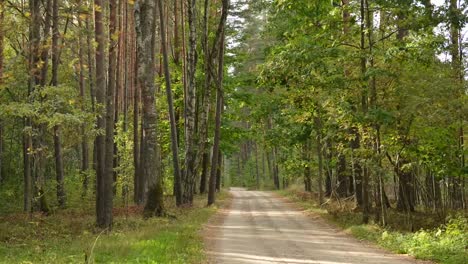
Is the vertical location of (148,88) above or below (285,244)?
above

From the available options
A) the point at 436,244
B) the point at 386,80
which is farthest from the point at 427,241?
the point at 386,80

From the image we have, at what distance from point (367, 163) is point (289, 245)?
417cm

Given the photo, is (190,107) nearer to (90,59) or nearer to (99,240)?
(90,59)

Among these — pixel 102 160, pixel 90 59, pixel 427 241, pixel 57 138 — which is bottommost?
pixel 427 241

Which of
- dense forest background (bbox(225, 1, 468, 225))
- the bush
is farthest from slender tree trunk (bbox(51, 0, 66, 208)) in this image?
the bush

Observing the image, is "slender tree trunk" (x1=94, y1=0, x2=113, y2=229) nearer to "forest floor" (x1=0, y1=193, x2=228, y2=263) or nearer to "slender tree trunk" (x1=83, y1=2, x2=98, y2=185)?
"forest floor" (x1=0, y1=193, x2=228, y2=263)

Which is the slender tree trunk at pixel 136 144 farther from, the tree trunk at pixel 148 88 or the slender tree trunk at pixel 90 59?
the tree trunk at pixel 148 88

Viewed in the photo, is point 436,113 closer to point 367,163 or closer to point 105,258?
point 367,163

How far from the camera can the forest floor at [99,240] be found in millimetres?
9461

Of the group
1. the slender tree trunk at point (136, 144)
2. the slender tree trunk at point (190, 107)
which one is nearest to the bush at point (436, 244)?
the slender tree trunk at point (190, 107)

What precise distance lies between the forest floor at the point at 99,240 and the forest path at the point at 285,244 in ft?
2.23

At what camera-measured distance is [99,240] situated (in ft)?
37.9

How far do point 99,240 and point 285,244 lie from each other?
4.98m

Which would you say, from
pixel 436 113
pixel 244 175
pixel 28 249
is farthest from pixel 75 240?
pixel 244 175
